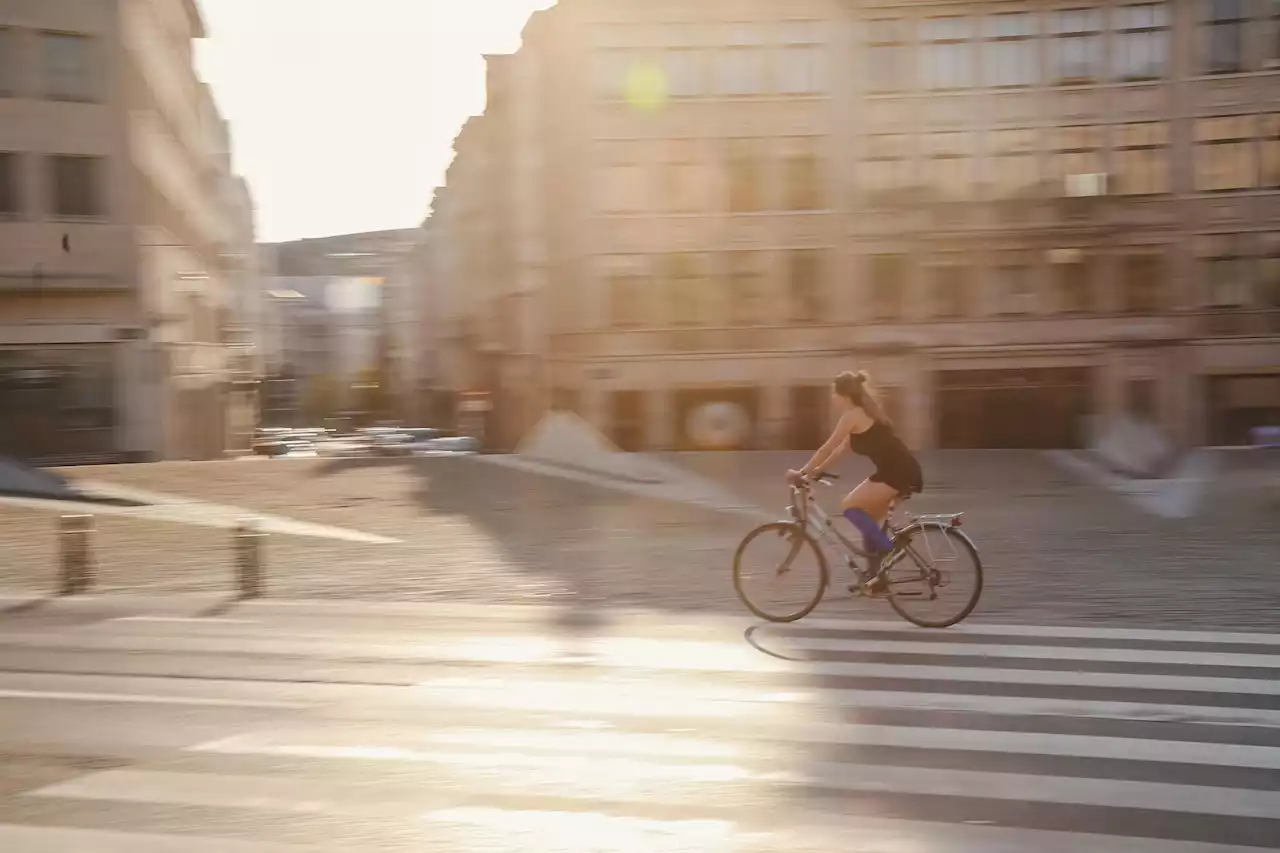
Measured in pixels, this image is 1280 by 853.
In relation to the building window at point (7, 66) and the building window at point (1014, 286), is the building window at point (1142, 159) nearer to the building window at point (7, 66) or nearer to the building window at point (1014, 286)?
the building window at point (1014, 286)

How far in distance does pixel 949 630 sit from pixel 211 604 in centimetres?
629

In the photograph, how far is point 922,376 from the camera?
4350 centimetres

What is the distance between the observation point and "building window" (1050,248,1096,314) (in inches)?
1713

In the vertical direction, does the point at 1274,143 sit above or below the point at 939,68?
below

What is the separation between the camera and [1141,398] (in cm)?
4344

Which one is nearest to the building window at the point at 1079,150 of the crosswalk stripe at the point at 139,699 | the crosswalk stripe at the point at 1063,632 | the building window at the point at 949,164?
the building window at the point at 949,164

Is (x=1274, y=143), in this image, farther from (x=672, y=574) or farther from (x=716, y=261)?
(x=672, y=574)

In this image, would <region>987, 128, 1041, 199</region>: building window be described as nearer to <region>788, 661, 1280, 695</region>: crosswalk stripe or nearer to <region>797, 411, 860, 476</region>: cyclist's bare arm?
<region>797, 411, 860, 476</region>: cyclist's bare arm

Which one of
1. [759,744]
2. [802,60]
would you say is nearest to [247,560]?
[759,744]

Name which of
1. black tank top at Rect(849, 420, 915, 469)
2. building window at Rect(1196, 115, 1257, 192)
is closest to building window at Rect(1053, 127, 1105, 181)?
building window at Rect(1196, 115, 1257, 192)

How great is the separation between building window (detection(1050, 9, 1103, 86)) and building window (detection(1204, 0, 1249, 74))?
9.80ft

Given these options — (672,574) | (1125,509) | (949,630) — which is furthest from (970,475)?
(949,630)

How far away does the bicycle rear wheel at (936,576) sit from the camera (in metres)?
10.6

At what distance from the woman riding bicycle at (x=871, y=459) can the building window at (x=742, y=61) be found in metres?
34.7
